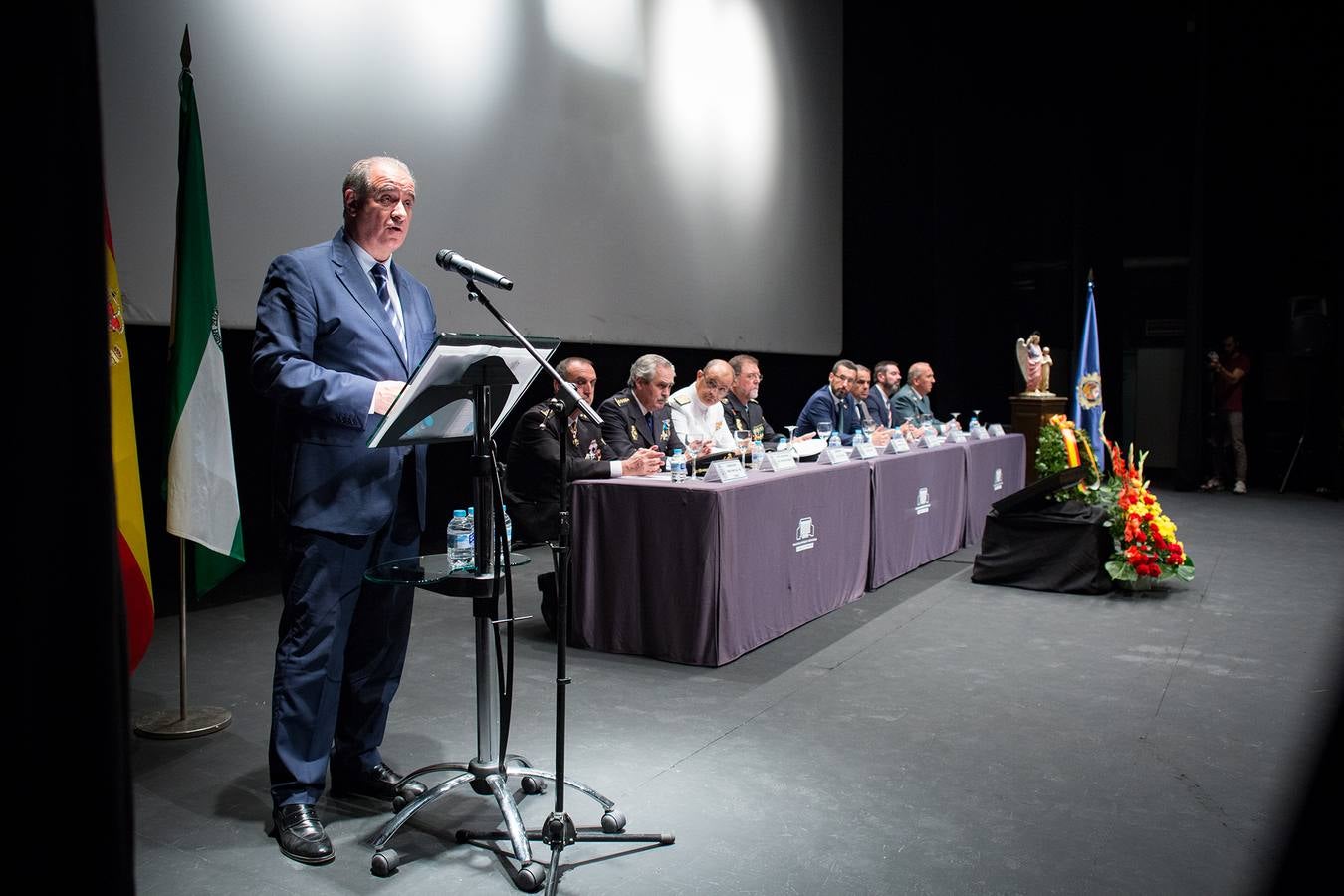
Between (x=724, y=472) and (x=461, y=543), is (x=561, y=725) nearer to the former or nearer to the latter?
(x=461, y=543)

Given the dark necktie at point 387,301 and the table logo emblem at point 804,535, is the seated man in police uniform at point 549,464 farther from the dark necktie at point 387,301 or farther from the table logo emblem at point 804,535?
the dark necktie at point 387,301

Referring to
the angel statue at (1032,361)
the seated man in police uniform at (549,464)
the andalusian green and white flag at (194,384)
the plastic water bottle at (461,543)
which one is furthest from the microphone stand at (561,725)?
the angel statue at (1032,361)

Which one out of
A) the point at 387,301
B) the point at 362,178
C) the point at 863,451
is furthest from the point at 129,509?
the point at 863,451

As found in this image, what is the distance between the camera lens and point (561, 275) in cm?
605

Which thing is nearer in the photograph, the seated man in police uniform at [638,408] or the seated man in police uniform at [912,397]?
the seated man in police uniform at [638,408]

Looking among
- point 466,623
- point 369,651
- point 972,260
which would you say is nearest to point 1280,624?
point 466,623

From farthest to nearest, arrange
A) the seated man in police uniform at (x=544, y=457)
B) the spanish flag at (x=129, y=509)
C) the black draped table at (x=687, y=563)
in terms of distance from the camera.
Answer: the seated man in police uniform at (x=544, y=457), the black draped table at (x=687, y=563), the spanish flag at (x=129, y=509)

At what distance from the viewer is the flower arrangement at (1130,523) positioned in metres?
Answer: 5.03

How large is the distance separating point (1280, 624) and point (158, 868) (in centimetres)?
448

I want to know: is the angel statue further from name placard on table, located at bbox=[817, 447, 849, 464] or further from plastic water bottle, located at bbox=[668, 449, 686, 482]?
plastic water bottle, located at bbox=[668, 449, 686, 482]

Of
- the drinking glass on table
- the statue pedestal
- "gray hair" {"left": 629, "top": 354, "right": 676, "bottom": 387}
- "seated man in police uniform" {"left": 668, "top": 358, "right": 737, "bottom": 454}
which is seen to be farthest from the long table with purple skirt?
the statue pedestal

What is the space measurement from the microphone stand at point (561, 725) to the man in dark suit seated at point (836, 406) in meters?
4.39

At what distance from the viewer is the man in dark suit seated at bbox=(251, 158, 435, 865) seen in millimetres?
2184

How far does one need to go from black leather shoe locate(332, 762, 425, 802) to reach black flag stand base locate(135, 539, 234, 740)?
2.45ft
